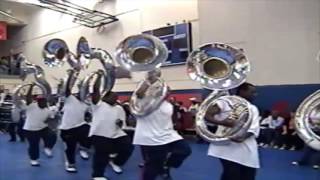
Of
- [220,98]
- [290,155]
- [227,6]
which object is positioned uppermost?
[227,6]

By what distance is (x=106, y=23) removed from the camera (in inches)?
679

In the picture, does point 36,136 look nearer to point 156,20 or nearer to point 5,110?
point 5,110

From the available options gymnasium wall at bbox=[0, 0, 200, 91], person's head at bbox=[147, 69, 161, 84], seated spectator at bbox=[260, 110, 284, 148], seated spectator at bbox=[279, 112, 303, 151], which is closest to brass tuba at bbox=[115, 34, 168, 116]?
person's head at bbox=[147, 69, 161, 84]

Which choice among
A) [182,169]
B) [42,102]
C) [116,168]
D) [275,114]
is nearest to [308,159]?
[182,169]

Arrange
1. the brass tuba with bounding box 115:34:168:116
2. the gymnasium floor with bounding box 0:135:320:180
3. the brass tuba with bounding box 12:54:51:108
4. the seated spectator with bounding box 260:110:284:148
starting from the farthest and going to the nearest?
the seated spectator with bounding box 260:110:284:148 → the brass tuba with bounding box 12:54:51:108 → the gymnasium floor with bounding box 0:135:320:180 → the brass tuba with bounding box 115:34:168:116

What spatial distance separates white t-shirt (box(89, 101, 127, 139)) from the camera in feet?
19.7

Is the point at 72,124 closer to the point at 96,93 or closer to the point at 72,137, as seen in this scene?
the point at 72,137

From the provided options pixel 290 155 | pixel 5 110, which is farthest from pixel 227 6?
pixel 5 110

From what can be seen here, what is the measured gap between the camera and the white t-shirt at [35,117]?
779 cm

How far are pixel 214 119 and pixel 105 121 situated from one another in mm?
2365

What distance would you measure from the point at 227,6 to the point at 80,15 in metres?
7.46

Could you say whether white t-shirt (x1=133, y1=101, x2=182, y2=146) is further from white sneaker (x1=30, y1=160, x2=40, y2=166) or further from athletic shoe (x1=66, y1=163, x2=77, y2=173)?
white sneaker (x1=30, y1=160, x2=40, y2=166)

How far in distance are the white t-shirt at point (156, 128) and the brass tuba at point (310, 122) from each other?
4.37ft

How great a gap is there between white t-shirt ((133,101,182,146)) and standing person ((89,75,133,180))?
46.6 inches
